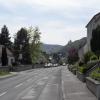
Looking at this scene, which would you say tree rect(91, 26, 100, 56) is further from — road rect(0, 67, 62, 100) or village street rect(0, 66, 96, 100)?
village street rect(0, 66, 96, 100)

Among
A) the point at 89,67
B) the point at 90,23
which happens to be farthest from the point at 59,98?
the point at 90,23

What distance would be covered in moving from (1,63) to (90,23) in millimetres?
27595

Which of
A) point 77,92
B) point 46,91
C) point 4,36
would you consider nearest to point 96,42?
point 46,91

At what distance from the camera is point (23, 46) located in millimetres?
134500

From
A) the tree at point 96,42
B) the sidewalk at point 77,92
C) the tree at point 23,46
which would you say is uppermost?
the tree at point 23,46

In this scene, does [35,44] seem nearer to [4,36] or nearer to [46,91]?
[4,36]

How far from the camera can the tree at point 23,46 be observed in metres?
133

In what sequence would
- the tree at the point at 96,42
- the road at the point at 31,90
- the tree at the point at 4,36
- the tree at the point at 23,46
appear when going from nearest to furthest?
the road at the point at 31,90 < the tree at the point at 96,42 < the tree at the point at 4,36 < the tree at the point at 23,46

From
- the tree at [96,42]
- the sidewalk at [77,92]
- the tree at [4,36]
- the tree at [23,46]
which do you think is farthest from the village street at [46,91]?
the tree at [4,36]

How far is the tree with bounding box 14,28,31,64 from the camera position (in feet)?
437

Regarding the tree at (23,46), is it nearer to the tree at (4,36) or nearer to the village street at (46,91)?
the tree at (4,36)

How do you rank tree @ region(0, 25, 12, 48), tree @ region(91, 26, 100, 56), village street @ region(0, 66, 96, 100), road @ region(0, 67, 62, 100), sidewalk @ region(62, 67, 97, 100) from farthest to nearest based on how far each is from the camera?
tree @ region(0, 25, 12, 48)
tree @ region(91, 26, 100, 56)
road @ region(0, 67, 62, 100)
village street @ region(0, 66, 96, 100)
sidewalk @ region(62, 67, 97, 100)

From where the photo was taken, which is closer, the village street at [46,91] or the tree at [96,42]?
the village street at [46,91]

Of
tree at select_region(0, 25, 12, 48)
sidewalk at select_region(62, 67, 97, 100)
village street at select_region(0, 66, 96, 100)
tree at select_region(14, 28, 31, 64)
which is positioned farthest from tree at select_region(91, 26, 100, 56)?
tree at select_region(0, 25, 12, 48)
